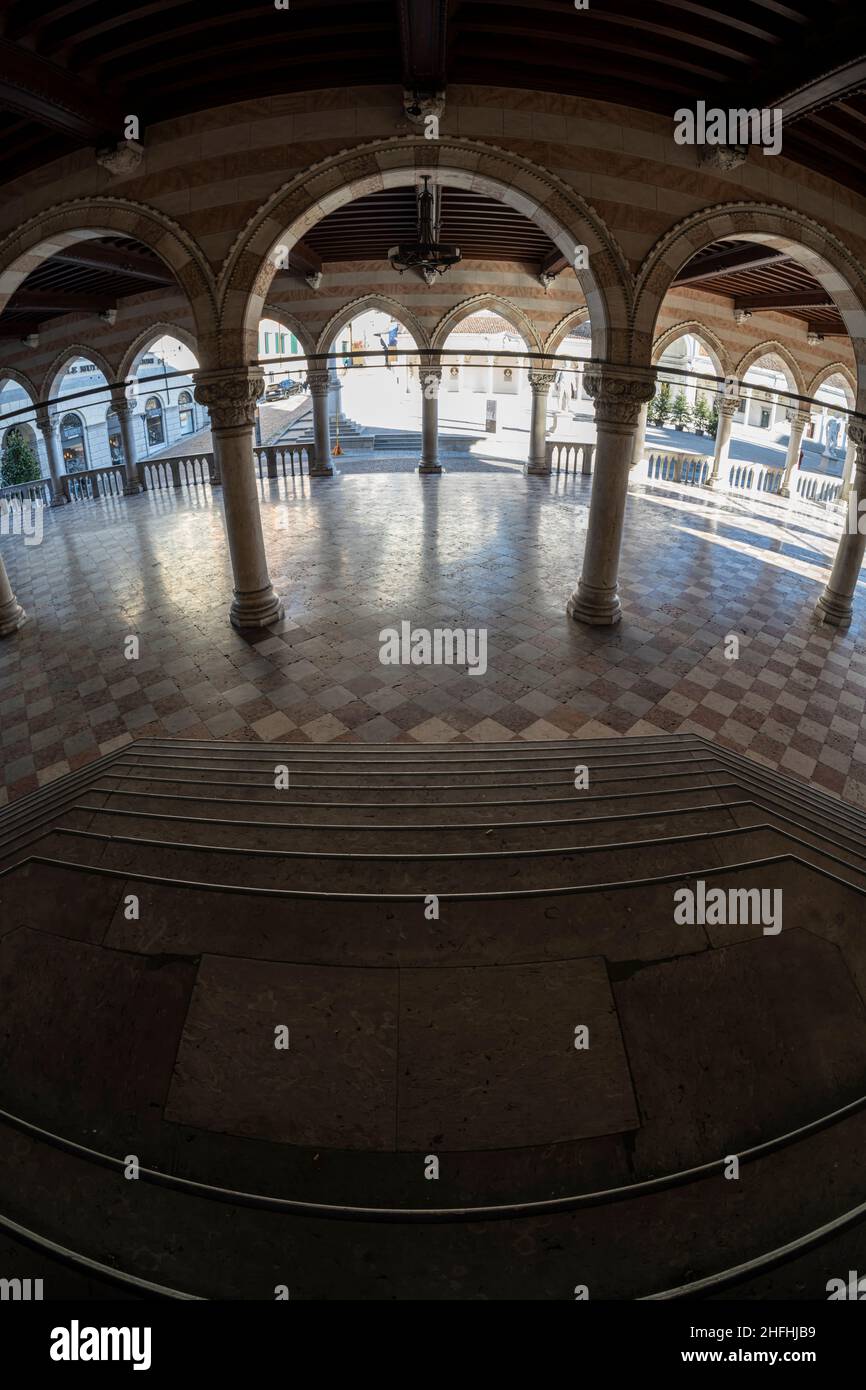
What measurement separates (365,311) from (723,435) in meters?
9.98

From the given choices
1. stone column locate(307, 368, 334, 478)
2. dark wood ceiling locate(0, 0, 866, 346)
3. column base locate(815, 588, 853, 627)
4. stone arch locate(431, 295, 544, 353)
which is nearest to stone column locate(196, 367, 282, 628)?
dark wood ceiling locate(0, 0, 866, 346)

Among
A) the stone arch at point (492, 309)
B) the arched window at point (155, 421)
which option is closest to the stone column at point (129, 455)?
the stone arch at point (492, 309)

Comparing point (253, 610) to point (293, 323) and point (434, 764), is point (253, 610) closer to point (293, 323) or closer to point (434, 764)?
point (434, 764)

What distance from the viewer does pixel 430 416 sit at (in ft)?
51.8

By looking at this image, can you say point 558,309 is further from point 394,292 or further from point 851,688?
point 851,688

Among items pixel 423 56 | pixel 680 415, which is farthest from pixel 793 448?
pixel 680 415

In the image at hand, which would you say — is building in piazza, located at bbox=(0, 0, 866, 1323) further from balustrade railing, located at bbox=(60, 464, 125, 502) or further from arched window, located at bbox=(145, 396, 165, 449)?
arched window, located at bbox=(145, 396, 165, 449)

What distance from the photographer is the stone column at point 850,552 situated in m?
8.00

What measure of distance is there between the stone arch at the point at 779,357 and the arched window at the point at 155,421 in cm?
2436

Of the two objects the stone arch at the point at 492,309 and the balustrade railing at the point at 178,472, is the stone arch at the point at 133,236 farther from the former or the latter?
the stone arch at the point at 492,309

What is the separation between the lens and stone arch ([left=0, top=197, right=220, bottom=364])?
6180 mm

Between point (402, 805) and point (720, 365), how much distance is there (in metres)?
18.2

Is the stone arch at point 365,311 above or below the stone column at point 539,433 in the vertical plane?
above

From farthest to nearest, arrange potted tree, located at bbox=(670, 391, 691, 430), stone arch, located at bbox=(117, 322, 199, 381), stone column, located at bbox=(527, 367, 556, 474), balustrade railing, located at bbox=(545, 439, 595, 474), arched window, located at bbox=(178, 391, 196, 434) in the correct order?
potted tree, located at bbox=(670, 391, 691, 430) → arched window, located at bbox=(178, 391, 196, 434) → balustrade railing, located at bbox=(545, 439, 595, 474) → stone column, located at bbox=(527, 367, 556, 474) → stone arch, located at bbox=(117, 322, 199, 381)
